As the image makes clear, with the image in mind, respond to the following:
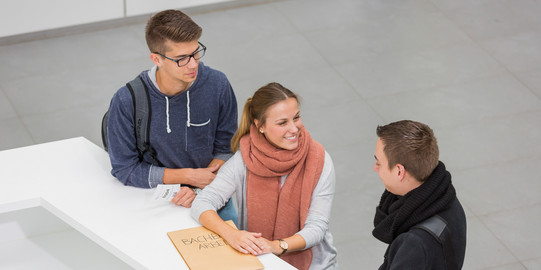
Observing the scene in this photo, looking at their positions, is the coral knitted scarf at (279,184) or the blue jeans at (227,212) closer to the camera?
the coral knitted scarf at (279,184)

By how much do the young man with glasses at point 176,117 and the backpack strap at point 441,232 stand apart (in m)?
1.08

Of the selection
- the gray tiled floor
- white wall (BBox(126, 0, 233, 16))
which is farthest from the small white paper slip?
white wall (BBox(126, 0, 233, 16))

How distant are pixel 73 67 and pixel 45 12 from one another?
0.68m

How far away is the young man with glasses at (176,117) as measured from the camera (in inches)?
131

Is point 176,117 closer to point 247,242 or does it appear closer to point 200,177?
point 200,177

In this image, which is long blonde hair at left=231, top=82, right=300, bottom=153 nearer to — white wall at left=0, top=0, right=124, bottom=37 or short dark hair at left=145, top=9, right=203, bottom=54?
short dark hair at left=145, top=9, right=203, bottom=54

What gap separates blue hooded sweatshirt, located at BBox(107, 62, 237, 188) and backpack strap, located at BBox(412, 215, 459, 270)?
117 centimetres

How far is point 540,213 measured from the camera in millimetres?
5082

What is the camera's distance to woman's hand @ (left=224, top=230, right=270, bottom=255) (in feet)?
10.4

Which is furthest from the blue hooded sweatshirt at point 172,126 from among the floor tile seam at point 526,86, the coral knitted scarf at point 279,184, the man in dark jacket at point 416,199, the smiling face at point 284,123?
the floor tile seam at point 526,86

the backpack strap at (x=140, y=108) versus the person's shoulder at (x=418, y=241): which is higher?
the person's shoulder at (x=418, y=241)

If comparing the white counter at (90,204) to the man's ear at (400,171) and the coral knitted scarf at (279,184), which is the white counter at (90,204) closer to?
the coral knitted scarf at (279,184)

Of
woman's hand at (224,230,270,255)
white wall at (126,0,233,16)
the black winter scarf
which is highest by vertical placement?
the black winter scarf

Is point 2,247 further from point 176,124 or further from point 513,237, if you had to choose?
point 513,237
